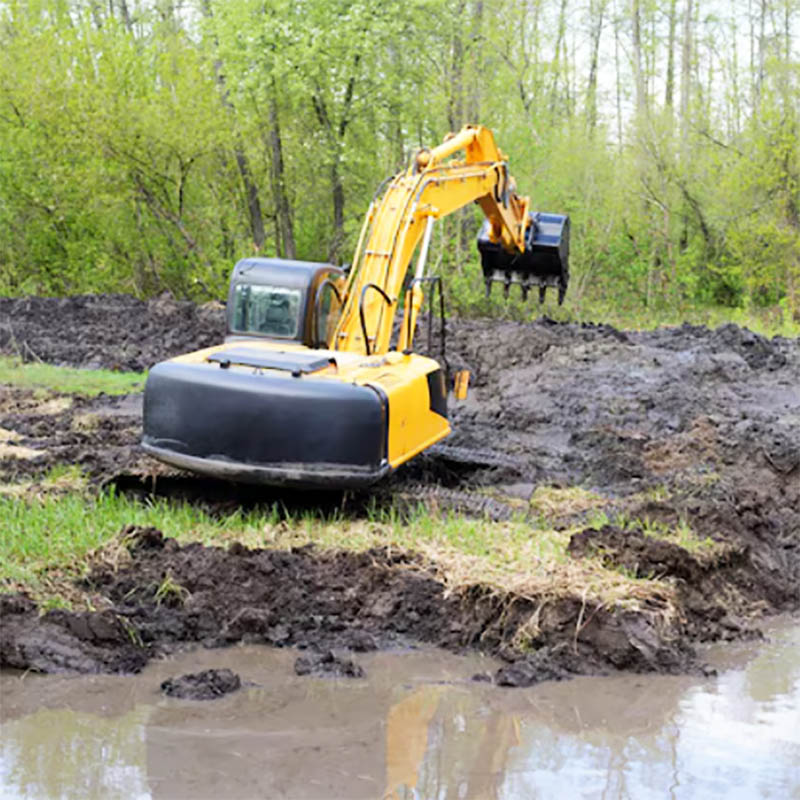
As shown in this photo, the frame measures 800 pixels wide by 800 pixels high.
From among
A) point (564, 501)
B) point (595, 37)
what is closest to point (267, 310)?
Result: point (564, 501)

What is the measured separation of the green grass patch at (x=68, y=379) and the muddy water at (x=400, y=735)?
29.3 feet

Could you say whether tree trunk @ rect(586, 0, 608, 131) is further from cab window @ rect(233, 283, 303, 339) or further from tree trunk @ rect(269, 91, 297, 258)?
cab window @ rect(233, 283, 303, 339)

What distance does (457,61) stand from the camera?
81.0 feet

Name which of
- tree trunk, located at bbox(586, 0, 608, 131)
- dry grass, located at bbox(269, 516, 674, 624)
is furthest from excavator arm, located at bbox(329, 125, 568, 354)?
tree trunk, located at bbox(586, 0, 608, 131)

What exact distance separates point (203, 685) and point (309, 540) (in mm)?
2236

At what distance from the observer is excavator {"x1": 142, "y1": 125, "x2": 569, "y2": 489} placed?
813 cm

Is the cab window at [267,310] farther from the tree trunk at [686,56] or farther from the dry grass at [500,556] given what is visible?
the tree trunk at [686,56]

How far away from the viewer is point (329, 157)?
2478cm

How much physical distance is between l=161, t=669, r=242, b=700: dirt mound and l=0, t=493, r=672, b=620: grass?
3.42 ft

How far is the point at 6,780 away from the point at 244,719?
114 centimetres

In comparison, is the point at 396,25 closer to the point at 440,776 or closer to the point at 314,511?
the point at 314,511

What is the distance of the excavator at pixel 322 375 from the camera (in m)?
8.13

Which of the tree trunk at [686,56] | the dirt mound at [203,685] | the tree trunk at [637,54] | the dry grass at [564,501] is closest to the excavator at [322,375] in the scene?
the dry grass at [564,501]

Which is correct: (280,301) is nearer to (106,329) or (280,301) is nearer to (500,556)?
(500,556)
